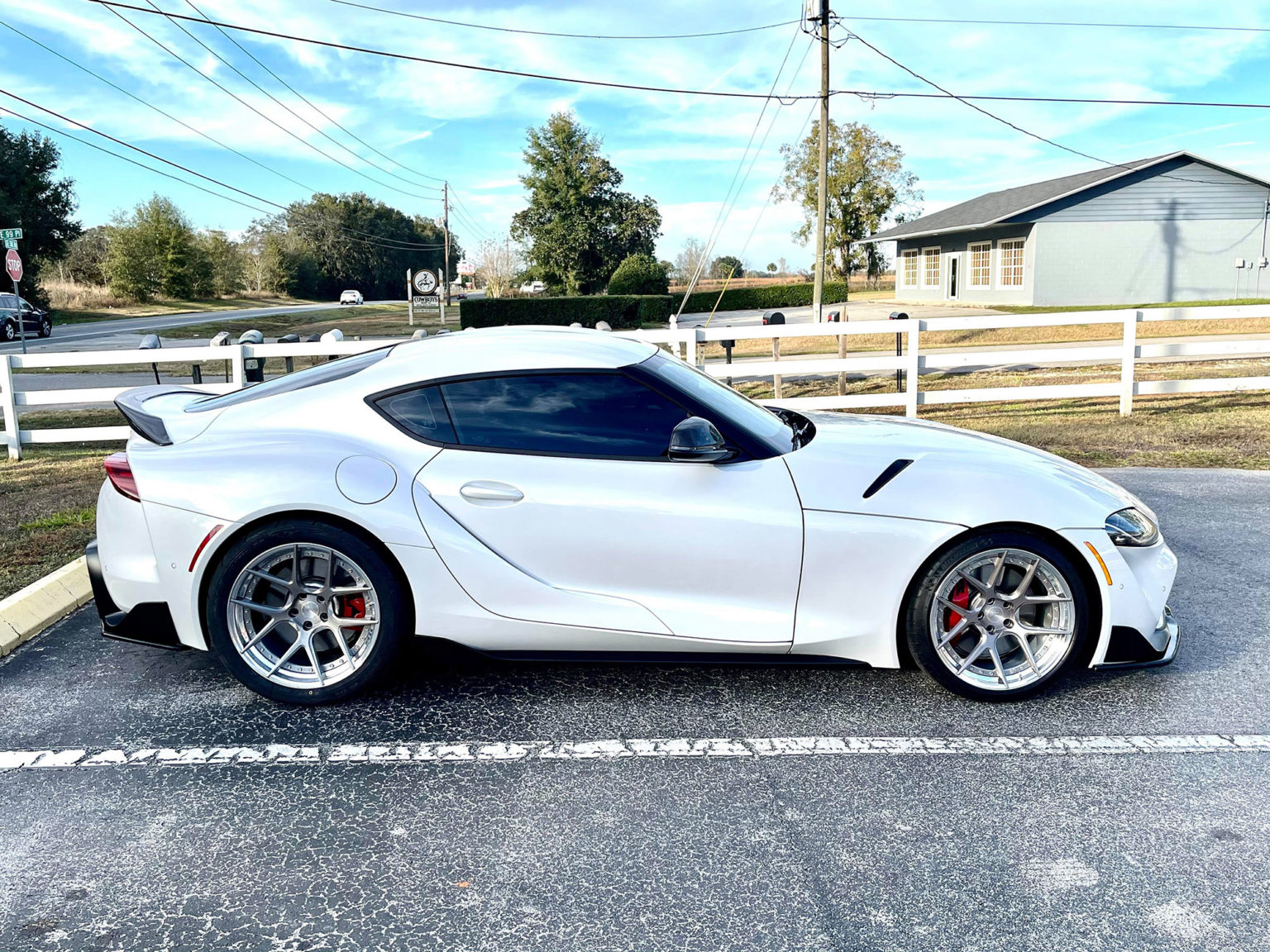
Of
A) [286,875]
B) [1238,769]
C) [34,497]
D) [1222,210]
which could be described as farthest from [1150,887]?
[1222,210]

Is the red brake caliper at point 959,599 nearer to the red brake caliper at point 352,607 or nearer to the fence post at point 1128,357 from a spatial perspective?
the red brake caliper at point 352,607

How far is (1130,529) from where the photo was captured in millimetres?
3934

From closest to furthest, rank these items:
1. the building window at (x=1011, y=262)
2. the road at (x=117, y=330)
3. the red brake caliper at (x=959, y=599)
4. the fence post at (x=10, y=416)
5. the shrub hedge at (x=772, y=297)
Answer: the red brake caliper at (x=959, y=599) → the fence post at (x=10, y=416) → the road at (x=117, y=330) → the building window at (x=1011, y=262) → the shrub hedge at (x=772, y=297)

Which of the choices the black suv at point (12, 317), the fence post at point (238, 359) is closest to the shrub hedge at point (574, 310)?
the black suv at point (12, 317)

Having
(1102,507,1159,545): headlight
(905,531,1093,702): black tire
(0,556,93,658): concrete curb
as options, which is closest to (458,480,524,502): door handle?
(905,531,1093,702): black tire

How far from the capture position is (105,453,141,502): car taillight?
3969 mm

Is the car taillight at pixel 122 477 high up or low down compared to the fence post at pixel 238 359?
down

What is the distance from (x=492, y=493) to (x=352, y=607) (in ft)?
2.44

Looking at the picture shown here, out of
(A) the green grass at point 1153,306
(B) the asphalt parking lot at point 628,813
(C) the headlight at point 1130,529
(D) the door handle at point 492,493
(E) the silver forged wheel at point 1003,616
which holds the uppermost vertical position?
(A) the green grass at point 1153,306

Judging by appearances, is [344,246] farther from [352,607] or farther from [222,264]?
[352,607]

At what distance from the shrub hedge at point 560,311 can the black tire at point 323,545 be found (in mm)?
33958

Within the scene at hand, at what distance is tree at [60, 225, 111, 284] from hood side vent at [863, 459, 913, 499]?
234ft

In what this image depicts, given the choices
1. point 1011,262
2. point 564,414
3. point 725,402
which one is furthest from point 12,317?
point 725,402

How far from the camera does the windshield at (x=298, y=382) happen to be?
4.27m
